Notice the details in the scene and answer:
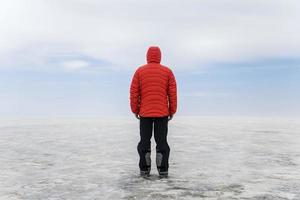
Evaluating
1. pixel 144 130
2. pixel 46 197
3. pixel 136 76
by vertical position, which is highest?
pixel 136 76

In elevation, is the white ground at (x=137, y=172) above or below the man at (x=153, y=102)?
below

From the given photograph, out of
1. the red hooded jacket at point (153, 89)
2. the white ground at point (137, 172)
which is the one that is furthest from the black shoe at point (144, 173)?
the red hooded jacket at point (153, 89)

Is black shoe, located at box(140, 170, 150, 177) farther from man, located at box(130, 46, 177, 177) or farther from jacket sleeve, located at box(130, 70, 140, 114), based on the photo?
jacket sleeve, located at box(130, 70, 140, 114)

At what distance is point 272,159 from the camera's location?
33.9 feet

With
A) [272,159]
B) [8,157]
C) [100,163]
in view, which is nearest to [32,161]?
[8,157]

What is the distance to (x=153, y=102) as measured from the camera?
25.8 ft

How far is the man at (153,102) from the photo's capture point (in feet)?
25.8

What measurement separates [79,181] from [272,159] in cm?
488

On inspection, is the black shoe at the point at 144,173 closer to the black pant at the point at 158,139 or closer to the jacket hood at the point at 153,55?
the black pant at the point at 158,139

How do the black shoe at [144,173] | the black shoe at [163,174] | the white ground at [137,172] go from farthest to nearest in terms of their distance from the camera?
the black shoe at [144,173]
the black shoe at [163,174]
the white ground at [137,172]

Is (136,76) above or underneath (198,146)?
above

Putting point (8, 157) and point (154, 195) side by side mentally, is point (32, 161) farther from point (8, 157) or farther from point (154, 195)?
point (154, 195)

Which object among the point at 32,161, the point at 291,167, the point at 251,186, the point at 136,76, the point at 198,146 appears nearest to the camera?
the point at 251,186

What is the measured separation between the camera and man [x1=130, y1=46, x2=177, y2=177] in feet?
25.8
